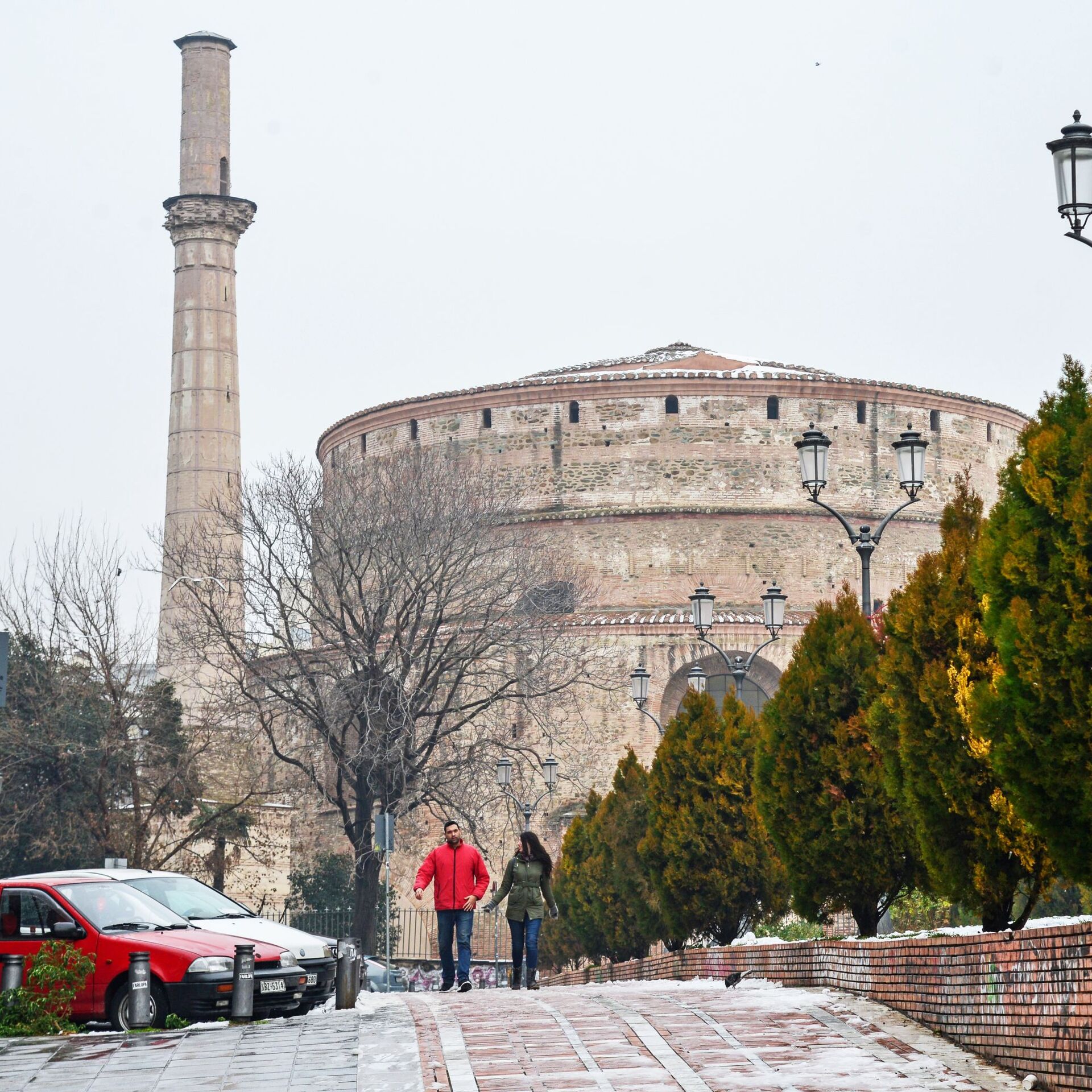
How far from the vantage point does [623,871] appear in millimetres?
22750

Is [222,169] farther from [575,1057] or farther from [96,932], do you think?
[575,1057]

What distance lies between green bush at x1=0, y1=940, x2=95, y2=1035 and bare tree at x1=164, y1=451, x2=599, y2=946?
12588mm

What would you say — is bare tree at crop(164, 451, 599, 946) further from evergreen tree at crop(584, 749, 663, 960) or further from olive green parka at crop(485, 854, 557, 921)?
olive green parka at crop(485, 854, 557, 921)

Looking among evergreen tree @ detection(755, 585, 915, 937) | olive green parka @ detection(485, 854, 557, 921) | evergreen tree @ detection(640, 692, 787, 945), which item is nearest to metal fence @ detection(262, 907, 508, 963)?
evergreen tree @ detection(640, 692, 787, 945)

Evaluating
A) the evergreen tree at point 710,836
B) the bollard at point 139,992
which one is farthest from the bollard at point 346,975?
A: the evergreen tree at point 710,836

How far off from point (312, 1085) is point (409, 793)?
57.2ft

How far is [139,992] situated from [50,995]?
2.20 ft

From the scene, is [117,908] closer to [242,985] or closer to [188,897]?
[188,897]

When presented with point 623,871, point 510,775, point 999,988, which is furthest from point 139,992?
point 510,775

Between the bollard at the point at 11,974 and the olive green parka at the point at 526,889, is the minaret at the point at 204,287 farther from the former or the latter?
the bollard at the point at 11,974

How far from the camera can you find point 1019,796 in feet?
26.2

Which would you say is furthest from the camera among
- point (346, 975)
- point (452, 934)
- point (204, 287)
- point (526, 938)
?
point (204, 287)

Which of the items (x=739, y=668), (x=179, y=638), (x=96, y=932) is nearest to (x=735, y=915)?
(x=739, y=668)

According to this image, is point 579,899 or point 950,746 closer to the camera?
point 950,746
